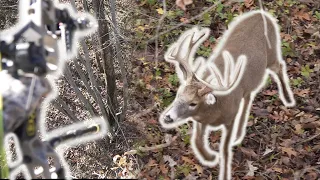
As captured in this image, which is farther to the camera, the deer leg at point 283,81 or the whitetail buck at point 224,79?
the deer leg at point 283,81

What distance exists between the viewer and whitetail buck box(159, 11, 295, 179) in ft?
4.23

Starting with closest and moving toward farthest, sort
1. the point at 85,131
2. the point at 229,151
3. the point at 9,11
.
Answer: the point at 85,131, the point at 229,151, the point at 9,11

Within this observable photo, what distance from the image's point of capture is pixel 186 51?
4.17 ft

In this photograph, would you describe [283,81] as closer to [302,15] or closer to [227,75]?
[227,75]

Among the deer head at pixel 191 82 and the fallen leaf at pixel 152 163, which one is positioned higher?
the deer head at pixel 191 82

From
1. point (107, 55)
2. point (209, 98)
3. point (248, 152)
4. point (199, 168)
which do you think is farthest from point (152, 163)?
point (209, 98)

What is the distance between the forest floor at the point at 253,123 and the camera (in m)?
2.37

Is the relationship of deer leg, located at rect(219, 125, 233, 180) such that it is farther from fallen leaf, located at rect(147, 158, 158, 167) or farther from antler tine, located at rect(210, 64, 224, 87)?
fallen leaf, located at rect(147, 158, 158, 167)

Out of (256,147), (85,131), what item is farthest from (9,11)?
(85,131)

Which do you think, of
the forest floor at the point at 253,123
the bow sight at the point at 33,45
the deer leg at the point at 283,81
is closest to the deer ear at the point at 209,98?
the deer leg at the point at 283,81

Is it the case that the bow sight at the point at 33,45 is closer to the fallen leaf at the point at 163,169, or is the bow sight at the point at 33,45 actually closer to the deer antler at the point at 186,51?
the deer antler at the point at 186,51

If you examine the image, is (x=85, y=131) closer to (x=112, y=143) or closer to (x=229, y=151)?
(x=229, y=151)

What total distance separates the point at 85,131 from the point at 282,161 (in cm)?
183

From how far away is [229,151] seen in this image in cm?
140
